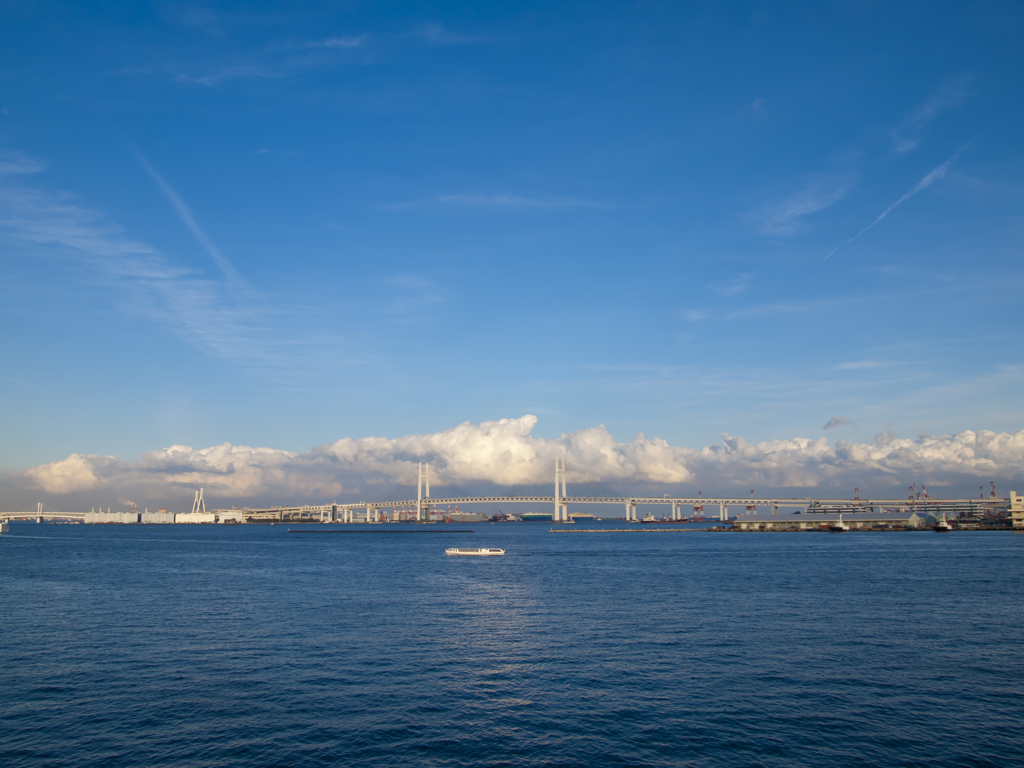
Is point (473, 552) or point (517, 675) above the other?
point (517, 675)

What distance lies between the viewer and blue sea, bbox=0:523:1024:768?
20781 mm

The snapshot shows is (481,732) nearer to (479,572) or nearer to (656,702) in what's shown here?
(656,702)

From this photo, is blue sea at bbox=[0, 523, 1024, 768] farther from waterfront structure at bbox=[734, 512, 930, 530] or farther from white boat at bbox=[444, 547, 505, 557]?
waterfront structure at bbox=[734, 512, 930, 530]

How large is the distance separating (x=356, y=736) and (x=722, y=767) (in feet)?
39.8

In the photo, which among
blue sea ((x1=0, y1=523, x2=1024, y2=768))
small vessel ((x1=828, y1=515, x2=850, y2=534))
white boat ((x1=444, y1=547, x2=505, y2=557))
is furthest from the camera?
small vessel ((x1=828, y1=515, x2=850, y2=534))

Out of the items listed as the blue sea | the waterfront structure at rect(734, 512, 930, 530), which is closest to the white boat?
the blue sea

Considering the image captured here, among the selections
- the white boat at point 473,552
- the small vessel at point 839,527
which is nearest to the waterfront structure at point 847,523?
the small vessel at point 839,527

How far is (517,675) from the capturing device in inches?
1146

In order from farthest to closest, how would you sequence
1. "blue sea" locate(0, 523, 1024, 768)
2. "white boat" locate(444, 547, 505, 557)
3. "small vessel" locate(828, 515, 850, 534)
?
"small vessel" locate(828, 515, 850, 534)
"white boat" locate(444, 547, 505, 557)
"blue sea" locate(0, 523, 1024, 768)

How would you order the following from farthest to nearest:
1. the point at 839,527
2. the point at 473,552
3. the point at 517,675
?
the point at 839,527
the point at 473,552
the point at 517,675

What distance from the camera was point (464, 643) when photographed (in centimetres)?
3562

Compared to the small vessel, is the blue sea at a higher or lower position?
higher

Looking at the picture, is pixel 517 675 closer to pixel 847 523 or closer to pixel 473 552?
pixel 473 552

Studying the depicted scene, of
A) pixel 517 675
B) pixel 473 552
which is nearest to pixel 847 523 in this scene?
pixel 473 552
